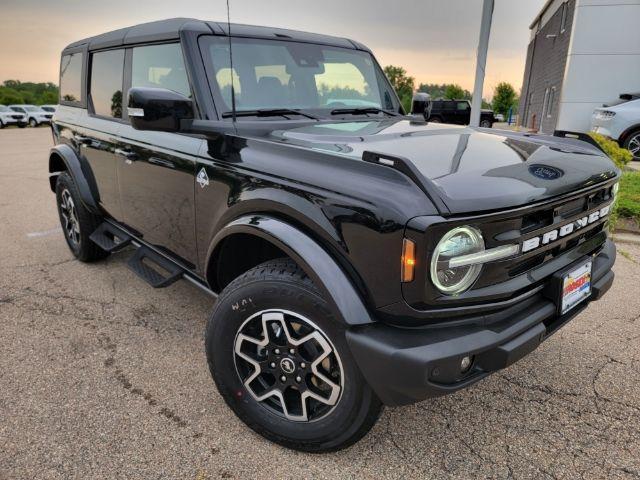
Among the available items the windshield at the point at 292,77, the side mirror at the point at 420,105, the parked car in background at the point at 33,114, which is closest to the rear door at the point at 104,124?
the windshield at the point at 292,77

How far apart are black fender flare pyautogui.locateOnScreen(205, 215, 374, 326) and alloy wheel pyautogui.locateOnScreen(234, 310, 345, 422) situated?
215mm

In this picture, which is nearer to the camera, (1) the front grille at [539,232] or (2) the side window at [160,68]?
(1) the front grille at [539,232]

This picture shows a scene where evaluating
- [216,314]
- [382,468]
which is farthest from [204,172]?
[382,468]

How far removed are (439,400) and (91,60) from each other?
366 centimetres

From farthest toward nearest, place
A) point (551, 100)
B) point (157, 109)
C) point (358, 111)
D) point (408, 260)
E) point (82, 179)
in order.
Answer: point (551, 100), point (82, 179), point (358, 111), point (157, 109), point (408, 260)

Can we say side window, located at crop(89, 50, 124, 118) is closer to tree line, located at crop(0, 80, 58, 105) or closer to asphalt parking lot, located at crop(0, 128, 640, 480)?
asphalt parking lot, located at crop(0, 128, 640, 480)

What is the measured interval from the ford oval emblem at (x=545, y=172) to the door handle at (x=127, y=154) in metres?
2.34

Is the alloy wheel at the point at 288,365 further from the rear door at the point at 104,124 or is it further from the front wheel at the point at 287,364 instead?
the rear door at the point at 104,124

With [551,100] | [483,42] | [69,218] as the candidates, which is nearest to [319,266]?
[69,218]

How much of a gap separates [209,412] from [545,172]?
6.26 ft

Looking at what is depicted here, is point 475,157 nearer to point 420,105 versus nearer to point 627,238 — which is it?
point 420,105

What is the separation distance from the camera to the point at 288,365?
83.1 inches

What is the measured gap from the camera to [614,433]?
2.30 m

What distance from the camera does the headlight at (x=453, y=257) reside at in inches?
65.6
